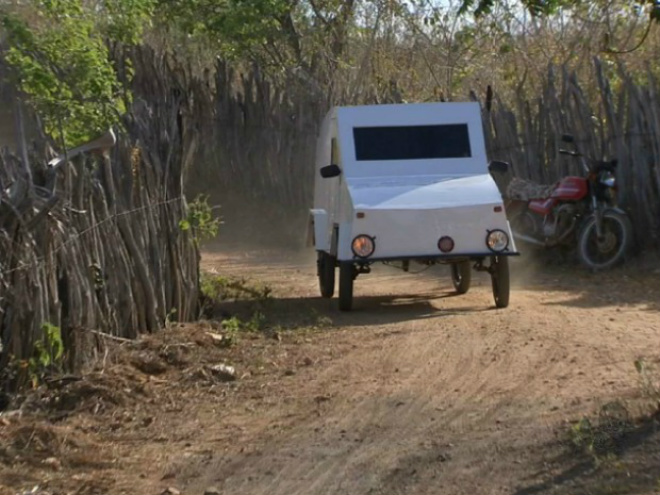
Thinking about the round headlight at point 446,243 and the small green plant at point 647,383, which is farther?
the round headlight at point 446,243

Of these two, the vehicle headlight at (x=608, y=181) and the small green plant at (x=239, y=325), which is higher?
the vehicle headlight at (x=608, y=181)

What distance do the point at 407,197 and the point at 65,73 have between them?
3389 mm

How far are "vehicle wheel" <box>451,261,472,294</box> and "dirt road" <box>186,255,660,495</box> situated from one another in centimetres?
12

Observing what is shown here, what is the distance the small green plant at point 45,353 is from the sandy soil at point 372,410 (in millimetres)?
182

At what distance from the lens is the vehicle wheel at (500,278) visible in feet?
33.0

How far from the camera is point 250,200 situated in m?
18.0

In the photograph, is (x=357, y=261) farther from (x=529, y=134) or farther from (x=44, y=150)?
(x=529, y=134)

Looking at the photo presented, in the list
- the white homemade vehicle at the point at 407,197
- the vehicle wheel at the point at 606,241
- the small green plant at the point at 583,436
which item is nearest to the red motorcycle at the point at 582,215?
the vehicle wheel at the point at 606,241

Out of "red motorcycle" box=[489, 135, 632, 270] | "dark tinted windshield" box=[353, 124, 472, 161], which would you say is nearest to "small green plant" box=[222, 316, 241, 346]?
"dark tinted windshield" box=[353, 124, 472, 161]

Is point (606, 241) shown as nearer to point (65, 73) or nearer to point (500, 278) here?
point (500, 278)

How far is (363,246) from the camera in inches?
388

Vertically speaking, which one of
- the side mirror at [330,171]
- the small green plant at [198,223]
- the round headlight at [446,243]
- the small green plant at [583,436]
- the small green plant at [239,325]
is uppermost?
the side mirror at [330,171]

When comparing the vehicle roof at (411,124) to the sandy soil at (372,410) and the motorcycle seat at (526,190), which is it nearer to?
the sandy soil at (372,410)

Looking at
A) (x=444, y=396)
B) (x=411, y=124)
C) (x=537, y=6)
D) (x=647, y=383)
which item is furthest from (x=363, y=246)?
(x=647, y=383)
